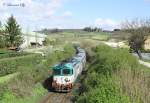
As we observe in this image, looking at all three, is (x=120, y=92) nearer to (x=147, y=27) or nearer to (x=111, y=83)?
(x=111, y=83)

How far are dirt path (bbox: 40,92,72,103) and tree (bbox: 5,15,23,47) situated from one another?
1829 inches

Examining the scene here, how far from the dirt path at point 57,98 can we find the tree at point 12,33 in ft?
152

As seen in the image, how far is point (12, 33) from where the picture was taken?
8331cm

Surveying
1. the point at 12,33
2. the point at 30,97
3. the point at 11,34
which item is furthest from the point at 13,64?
the point at 11,34

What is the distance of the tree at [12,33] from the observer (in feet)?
274

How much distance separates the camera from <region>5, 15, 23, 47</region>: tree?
8350 centimetres

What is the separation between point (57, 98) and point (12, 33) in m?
49.2

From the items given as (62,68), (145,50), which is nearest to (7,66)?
A: (62,68)

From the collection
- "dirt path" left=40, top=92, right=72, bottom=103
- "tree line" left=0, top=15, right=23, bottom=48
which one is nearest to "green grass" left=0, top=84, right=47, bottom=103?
"dirt path" left=40, top=92, right=72, bottom=103

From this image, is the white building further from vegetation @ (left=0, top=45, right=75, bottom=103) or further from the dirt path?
the dirt path

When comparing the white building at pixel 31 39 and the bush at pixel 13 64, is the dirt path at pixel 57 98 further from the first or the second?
the white building at pixel 31 39

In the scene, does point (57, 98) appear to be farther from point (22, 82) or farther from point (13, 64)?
point (13, 64)

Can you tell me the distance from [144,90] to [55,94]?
825 inches

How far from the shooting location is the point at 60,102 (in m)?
34.1
